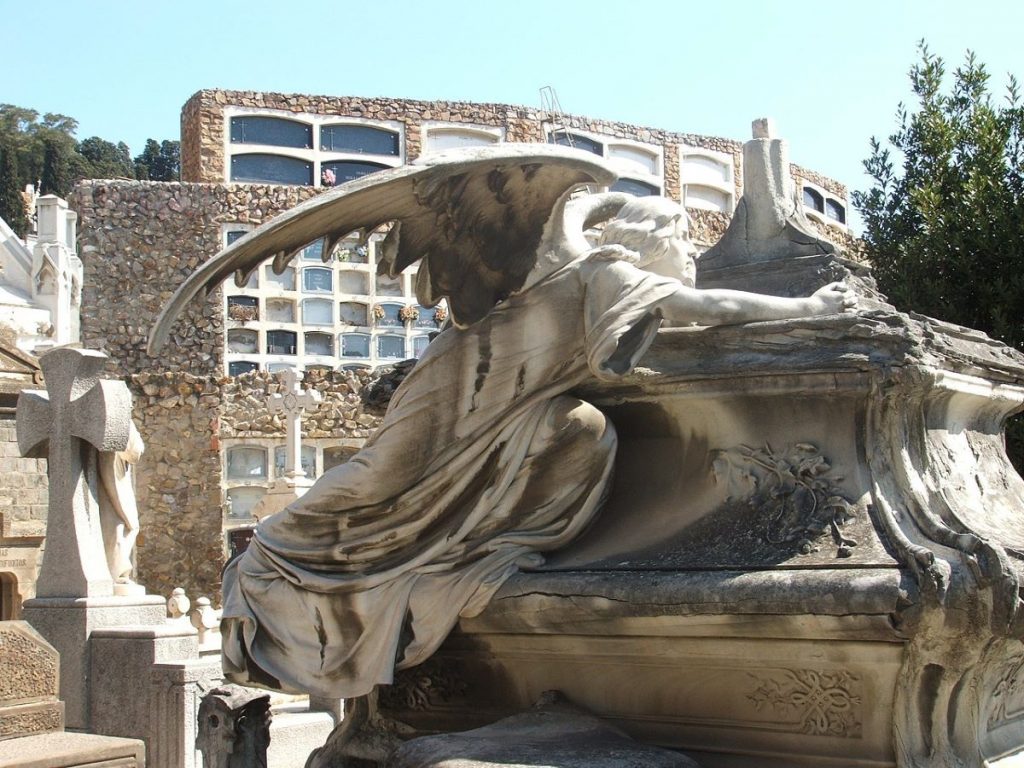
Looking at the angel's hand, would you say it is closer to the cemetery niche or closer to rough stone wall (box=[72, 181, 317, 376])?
the cemetery niche

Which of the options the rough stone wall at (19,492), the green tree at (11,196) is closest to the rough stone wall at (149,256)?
the rough stone wall at (19,492)

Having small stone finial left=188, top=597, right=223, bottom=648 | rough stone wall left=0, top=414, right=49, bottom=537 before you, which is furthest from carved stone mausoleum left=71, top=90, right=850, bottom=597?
small stone finial left=188, top=597, right=223, bottom=648

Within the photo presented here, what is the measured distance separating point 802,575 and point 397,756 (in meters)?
1.26

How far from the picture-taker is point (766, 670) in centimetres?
366

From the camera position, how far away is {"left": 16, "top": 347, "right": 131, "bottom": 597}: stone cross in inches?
375

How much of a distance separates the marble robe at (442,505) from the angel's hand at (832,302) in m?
0.51

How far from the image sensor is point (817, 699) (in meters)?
3.59

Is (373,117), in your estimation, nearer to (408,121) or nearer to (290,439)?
(408,121)

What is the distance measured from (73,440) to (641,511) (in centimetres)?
669

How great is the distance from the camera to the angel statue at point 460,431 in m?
3.95

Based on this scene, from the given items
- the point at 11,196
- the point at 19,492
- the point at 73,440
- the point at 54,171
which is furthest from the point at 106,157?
the point at 73,440

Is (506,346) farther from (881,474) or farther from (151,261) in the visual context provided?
(151,261)

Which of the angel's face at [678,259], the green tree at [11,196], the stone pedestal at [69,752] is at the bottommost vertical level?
the stone pedestal at [69,752]

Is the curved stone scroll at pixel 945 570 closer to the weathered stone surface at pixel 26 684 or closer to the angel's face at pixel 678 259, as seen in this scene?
the angel's face at pixel 678 259
